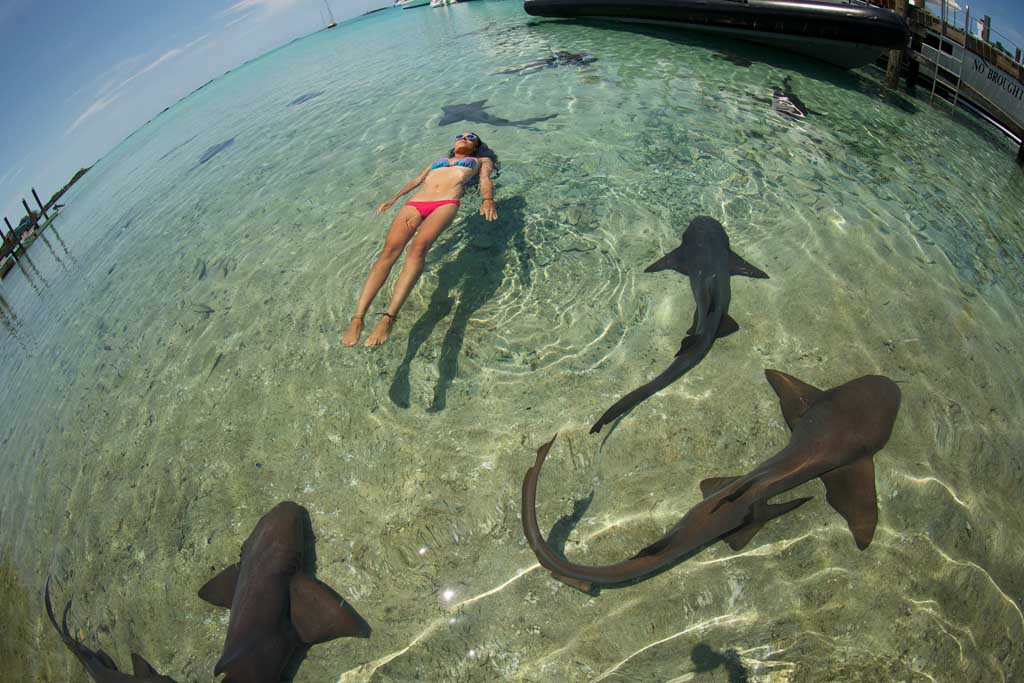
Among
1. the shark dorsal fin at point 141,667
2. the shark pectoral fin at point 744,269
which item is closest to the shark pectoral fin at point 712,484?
the shark pectoral fin at point 744,269

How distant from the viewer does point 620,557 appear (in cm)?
306

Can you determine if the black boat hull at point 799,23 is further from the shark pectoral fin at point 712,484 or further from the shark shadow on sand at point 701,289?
the shark pectoral fin at point 712,484

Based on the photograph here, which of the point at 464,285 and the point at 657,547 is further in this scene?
the point at 464,285

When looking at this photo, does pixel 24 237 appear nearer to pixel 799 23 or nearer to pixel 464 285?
pixel 464 285

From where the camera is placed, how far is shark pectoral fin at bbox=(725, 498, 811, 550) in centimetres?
275

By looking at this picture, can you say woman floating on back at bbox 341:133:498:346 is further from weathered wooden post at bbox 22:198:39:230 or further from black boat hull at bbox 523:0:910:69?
weathered wooden post at bbox 22:198:39:230

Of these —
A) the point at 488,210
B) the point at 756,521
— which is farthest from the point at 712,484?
the point at 488,210

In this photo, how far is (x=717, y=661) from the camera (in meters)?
2.64

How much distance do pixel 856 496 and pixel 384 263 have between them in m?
4.23

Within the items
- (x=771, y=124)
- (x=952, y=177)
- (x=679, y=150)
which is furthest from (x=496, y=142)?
(x=952, y=177)

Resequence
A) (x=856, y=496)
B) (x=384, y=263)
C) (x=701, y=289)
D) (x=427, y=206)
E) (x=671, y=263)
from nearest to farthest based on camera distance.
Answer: (x=856, y=496) → (x=701, y=289) → (x=384, y=263) → (x=671, y=263) → (x=427, y=206)

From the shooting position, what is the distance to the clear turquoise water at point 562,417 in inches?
111

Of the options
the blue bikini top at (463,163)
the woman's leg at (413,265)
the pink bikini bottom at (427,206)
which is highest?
the blue bikini top at (463,163)

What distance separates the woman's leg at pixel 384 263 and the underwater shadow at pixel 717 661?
134 inches
